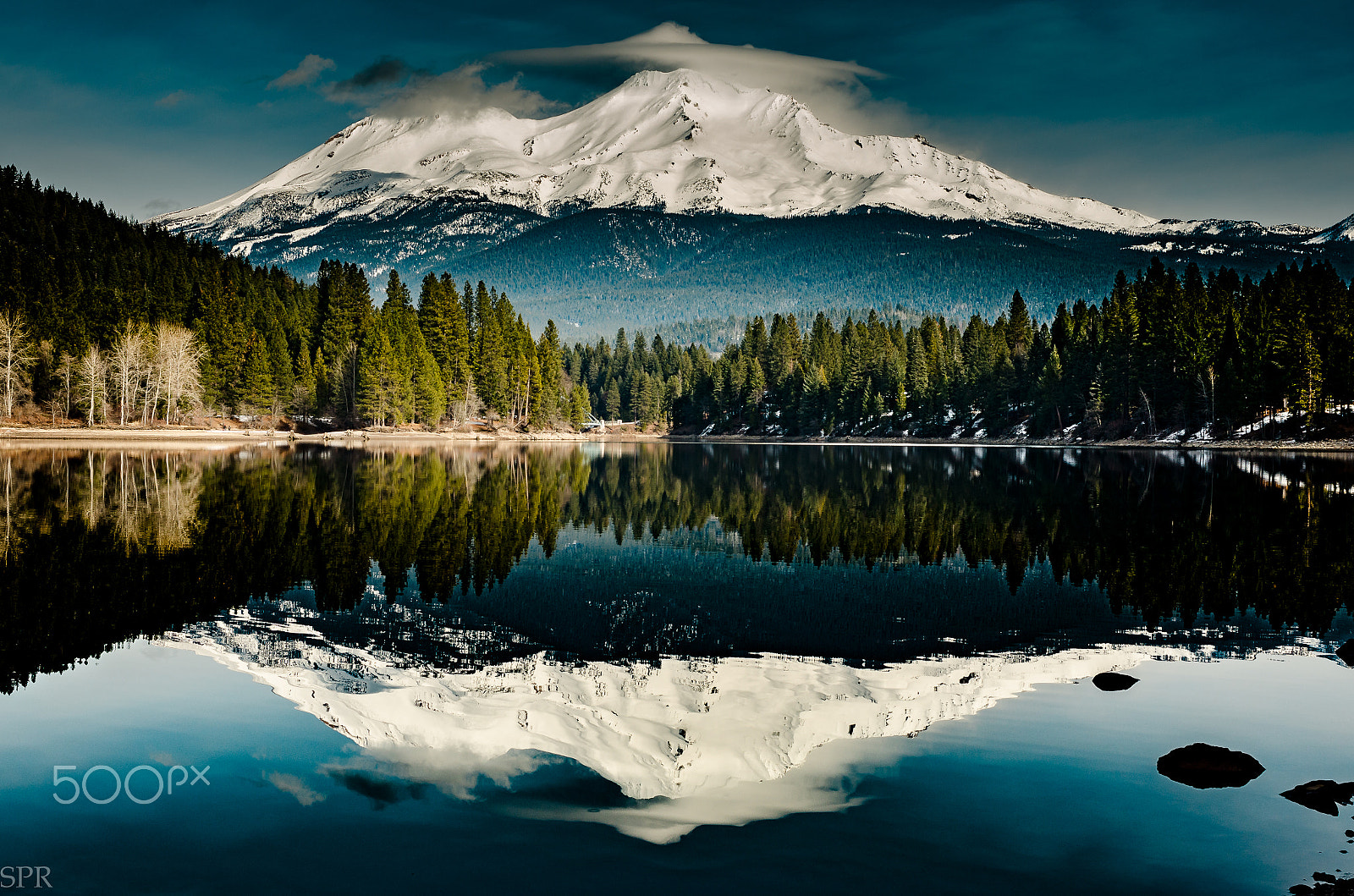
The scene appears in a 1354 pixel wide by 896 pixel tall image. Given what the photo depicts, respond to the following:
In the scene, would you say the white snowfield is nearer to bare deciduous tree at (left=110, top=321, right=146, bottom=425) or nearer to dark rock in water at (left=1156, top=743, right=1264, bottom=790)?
dark rock in water at (left=1156, top=743, right=1264, bottom=790)

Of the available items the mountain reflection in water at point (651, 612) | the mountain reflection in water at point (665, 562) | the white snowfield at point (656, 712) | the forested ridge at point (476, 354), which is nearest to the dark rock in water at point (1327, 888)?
the white snowfield at point (656, 712)

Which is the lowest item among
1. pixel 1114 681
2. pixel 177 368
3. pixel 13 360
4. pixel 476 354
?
pixel 1114 681

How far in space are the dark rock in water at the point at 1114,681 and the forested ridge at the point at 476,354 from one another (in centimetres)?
8987

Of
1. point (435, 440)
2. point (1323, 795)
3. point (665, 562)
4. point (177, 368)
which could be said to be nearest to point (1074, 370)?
point (435, 440)

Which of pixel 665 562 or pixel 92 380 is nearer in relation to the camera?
pixel 665 562

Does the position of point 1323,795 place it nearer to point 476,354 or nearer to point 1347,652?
point 1347,652

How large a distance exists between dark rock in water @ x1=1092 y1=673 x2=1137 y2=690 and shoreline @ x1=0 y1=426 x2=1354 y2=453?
8616 cm

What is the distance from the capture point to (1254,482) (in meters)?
46.7

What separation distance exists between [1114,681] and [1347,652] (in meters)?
4.67

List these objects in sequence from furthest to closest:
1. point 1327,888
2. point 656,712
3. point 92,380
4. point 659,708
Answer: point 92,380 < point 659,708 < point 656,712 < point 1327,888

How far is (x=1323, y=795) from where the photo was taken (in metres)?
9.30

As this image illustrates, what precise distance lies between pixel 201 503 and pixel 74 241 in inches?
4136

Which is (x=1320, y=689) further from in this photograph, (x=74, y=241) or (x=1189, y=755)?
(x=74, y=241)

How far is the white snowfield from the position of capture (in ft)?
31.8
